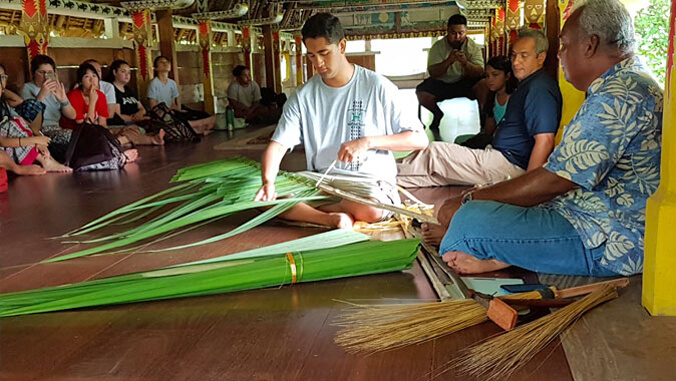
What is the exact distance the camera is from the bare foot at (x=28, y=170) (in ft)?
17.0

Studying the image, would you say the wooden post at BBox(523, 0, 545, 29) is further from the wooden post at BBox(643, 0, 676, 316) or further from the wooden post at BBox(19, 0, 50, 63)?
the wooden post at BBox(19, 0, 50, 63)

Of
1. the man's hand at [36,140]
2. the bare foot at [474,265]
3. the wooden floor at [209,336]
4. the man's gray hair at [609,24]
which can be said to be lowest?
the wooden floor at [209,336]

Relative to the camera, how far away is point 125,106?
8.02m

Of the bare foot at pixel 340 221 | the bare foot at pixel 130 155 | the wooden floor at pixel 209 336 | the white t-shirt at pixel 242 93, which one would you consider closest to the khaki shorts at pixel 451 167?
the bare foot at pixel 340 221

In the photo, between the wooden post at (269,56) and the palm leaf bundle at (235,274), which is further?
the wooden post at (269,56)

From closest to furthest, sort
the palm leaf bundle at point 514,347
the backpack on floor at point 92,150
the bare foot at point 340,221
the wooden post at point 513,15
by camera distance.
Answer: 1. the palm leaf bundle at point 514,347
2. the bare foot at point 340,221
3. the backpack on floor at point 92,150
4. the wooden post at point 513,15

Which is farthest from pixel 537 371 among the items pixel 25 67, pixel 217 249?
pixel 25 67

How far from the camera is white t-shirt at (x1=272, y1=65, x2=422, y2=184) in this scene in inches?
123

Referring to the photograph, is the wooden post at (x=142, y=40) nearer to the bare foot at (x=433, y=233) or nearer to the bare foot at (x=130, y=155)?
the bare foot at (x=130, y=155)

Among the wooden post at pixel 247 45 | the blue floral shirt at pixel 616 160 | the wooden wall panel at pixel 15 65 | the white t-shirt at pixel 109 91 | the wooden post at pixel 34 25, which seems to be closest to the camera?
the blue floral shirt at pixel 616 160

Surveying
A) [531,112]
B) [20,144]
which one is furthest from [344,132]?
[20,144]

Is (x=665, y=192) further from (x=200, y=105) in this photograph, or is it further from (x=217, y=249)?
(x=200, y=105)

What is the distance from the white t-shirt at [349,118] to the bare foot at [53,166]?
3005 mm

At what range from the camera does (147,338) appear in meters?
1.84
